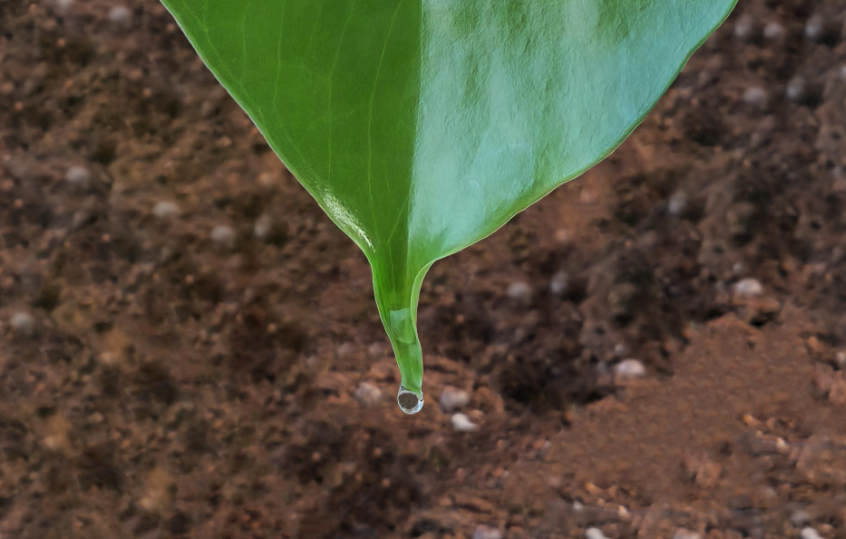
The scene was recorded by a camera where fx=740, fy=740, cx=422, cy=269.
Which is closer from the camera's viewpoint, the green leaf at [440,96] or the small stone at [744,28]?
the green leaf at [440,96]

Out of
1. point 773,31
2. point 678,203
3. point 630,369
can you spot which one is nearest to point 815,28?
point 773,31

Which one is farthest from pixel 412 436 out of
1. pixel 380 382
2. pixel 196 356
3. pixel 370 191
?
pixel 370 191

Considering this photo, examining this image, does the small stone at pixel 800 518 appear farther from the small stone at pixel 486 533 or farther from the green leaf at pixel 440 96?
the green leaf at pixel 440 96

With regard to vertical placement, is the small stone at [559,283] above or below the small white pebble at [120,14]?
below

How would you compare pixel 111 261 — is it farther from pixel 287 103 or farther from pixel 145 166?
pixel 287 103

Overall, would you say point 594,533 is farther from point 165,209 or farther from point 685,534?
point 165,209

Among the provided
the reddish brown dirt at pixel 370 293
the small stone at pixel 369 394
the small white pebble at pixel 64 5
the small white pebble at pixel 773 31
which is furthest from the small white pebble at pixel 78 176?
the small white pebble at pixel 773 31
